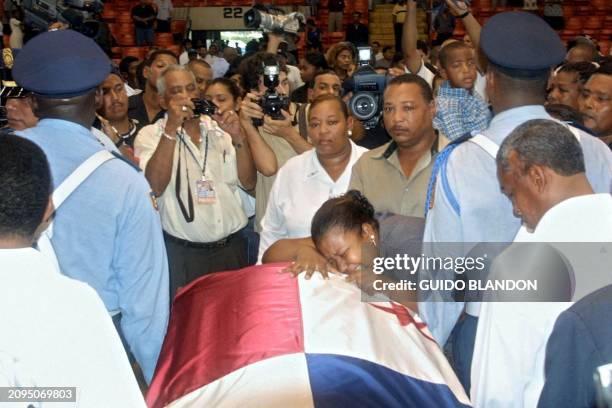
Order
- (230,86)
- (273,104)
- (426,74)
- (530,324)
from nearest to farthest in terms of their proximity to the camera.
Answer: (530,324), (273,104), (230,86), (426,74)

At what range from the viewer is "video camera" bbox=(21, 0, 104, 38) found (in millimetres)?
5289

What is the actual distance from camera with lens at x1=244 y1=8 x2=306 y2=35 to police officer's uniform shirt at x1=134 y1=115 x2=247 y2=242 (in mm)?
1335

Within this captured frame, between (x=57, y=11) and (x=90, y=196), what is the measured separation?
3.26 m

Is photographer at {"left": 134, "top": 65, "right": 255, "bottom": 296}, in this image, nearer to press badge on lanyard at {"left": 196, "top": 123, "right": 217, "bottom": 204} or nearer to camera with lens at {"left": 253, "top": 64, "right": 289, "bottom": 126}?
press badge on lanyard at {"left": 196, "top": 123, "right": 217, "bottom": 204}

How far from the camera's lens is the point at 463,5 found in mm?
4852

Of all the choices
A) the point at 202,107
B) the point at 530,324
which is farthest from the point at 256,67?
the point at 530,324

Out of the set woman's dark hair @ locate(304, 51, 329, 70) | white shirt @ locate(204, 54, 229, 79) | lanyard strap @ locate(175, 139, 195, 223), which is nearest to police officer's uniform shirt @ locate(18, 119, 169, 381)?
lanyard strap @ locate(175, 139, 195, 223)

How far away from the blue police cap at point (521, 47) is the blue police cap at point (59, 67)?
132cm

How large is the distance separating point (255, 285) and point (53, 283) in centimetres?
112

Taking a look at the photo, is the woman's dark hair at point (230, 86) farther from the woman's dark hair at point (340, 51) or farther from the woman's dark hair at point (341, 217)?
the woman's dark hair at point (340, 51)

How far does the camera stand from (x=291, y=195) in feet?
12.6

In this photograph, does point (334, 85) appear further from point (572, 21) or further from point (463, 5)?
point (572, 21)

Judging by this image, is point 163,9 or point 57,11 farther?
point 163,9

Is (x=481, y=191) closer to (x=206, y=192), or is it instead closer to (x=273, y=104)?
(x=206, y=192)
